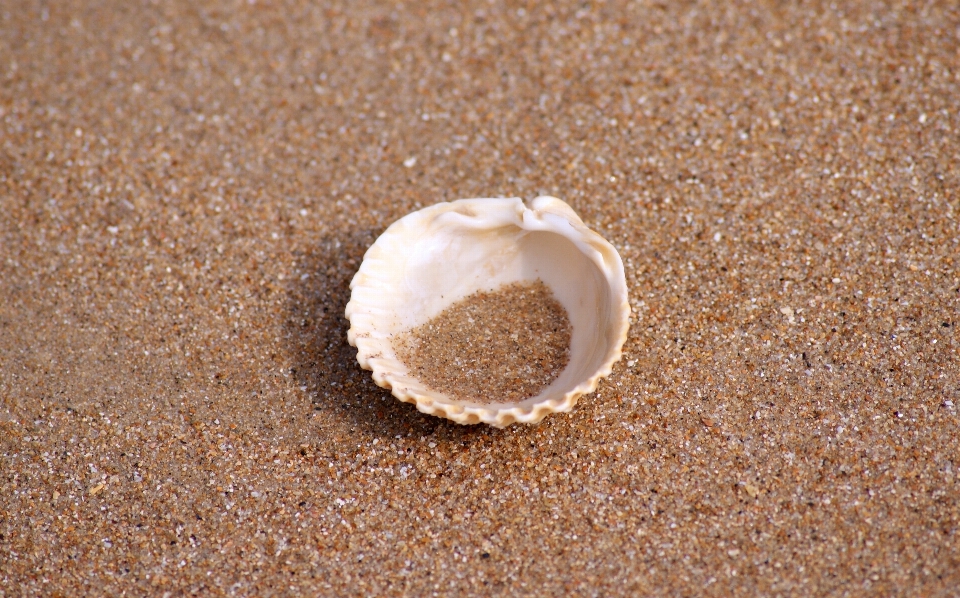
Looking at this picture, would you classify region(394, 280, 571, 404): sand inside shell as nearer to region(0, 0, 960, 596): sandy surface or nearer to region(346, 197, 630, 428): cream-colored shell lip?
region(346, 197, 630, 428): cream-colored shell lip

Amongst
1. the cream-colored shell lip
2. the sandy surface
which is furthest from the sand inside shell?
the sandy surface

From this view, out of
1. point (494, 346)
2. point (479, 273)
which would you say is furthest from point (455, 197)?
point (494, 346)

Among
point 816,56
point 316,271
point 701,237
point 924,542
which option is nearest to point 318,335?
point 316,271

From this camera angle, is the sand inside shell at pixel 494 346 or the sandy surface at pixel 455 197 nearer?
the sandy surface at pixel 455 197

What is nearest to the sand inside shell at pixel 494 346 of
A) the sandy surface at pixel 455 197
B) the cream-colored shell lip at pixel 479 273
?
the cream-colored shell lip at pixel 479 273

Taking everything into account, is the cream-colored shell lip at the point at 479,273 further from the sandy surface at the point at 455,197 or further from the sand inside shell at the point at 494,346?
the sandy surface at the point at 455,197

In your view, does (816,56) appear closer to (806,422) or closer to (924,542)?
(806,422)
